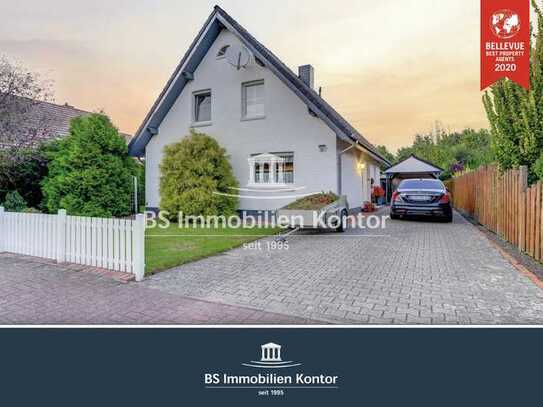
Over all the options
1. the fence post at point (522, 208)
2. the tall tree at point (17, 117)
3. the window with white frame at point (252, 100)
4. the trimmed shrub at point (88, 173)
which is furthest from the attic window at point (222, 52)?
the fence post at point (522, 208)

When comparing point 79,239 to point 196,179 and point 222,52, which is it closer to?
point 196,179

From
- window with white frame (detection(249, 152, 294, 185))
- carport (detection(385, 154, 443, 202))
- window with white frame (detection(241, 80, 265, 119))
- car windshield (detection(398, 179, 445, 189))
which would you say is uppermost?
window with white frame (detection(241, 80, 265, 119))

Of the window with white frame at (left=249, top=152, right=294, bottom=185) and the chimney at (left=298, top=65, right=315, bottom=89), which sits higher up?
the chimney at (left=298, top=65, right=315, bottom=89)

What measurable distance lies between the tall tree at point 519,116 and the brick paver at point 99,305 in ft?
21.9

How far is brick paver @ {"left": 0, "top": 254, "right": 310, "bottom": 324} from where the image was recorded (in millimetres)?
3168

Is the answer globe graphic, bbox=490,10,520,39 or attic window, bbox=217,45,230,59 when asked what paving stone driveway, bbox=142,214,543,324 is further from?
Result: attic window, bbox=217,45,230,59

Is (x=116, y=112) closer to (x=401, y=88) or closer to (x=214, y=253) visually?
(x=214, y=253)

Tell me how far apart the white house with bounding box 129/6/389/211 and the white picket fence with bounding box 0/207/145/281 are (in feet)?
24.2

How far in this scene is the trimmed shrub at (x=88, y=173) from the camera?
1029 centimetres

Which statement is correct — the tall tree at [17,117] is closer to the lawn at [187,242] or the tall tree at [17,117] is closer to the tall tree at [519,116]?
the lawn at [187,242]

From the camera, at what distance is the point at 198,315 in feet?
10.7

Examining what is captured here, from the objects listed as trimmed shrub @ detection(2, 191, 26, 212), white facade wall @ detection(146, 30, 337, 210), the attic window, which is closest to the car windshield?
white facade wall @ detection(146, 30, 337, 210)
